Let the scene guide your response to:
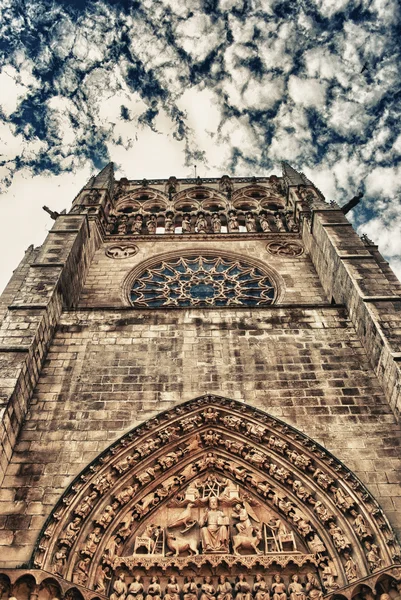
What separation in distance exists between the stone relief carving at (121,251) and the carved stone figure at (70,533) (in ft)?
23.0

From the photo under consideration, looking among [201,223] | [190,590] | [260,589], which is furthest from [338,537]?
[201,223]

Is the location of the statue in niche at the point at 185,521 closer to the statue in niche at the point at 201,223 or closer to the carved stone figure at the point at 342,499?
the carved stone figure at the point at 342,499

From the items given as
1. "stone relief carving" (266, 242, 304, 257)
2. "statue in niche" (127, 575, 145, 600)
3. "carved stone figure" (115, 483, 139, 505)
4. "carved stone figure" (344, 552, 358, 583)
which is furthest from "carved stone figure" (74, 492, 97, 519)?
"stone relief carving" (266, 242, 304, 257)

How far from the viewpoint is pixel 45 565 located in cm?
511

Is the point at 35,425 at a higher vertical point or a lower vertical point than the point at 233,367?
lower

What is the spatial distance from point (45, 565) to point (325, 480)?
3.27 m

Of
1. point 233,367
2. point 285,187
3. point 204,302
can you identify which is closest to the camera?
point 233,367

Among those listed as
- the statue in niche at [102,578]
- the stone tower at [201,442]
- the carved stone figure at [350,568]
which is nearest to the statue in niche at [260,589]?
the stone tower at [201,442]

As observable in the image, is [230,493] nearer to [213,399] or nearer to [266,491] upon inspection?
[266,491]

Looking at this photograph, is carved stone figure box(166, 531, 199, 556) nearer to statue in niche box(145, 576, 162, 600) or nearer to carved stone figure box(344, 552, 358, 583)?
statue in niche box(145, 576, 162, 600)

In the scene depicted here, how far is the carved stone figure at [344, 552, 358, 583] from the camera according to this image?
520cm

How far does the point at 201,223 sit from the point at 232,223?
82 centimetres

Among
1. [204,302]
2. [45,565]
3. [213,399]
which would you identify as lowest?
[45,565]

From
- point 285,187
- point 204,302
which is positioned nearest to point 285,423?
point 204,302
